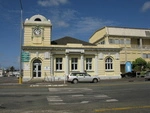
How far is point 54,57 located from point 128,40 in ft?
89.9

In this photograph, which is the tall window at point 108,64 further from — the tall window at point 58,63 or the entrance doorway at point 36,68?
the entrance doorway at point 36,68

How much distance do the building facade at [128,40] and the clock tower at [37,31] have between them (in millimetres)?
21524

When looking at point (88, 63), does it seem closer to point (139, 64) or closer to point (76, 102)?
point (139, 64)

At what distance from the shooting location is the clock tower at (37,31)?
122 ft

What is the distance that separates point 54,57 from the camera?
124ft

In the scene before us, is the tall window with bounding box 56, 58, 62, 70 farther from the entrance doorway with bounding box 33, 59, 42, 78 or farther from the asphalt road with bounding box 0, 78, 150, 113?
the asphalt road with bounding box 0, 78, 150, 113

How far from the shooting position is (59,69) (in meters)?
38.1

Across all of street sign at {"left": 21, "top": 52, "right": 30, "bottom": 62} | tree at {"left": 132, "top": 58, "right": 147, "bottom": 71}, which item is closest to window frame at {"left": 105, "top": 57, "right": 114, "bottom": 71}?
street sign at {"left": 21, "top": 52, "right": 30, "bottom": 62}

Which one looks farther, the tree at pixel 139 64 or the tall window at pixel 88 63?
the tree at pixel 139 64

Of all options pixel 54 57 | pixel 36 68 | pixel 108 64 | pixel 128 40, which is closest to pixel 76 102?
pixel 36 68

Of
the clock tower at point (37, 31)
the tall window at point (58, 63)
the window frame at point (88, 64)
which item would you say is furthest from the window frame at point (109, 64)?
the clock tower at point (37, 31)

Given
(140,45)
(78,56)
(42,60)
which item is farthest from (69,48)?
(140,45)

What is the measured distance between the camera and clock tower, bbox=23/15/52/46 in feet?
122

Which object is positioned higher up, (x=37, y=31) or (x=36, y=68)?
(x=37, y=31)
